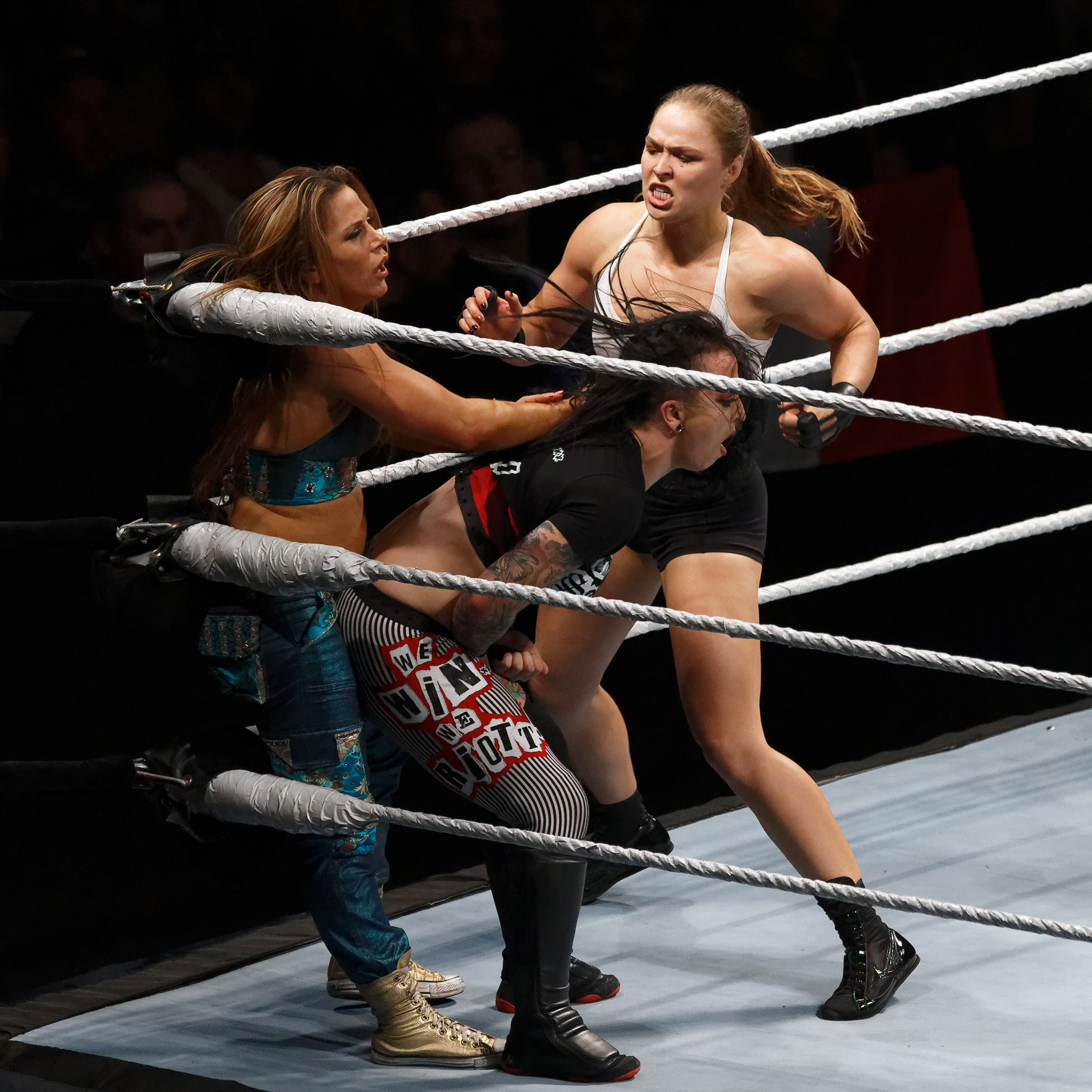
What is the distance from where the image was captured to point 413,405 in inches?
77.1

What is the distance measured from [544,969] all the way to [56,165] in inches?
44.4

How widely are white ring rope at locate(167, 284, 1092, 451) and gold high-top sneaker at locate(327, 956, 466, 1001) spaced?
0.91 m

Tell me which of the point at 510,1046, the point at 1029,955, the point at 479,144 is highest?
the point at 479,144

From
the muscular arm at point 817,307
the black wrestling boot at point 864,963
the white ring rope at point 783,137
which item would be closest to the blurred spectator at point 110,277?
the white ring rope at point 783,137

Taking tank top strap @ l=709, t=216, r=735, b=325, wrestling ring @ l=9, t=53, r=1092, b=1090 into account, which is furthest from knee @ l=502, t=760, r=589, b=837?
tank top strap @ l=709, t=216, r=735, b=325

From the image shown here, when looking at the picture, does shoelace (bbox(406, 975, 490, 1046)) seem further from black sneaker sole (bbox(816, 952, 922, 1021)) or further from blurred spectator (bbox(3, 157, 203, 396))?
blurred spectator (bbox(3, 157, 203, 396))

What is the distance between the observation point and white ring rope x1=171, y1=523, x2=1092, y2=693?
69.4 inches

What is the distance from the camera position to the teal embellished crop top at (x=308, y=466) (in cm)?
202

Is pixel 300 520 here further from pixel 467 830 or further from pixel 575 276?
pixel 575 276

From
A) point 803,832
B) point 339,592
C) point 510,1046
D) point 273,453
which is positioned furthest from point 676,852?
point 273,453

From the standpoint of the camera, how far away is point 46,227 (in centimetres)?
233

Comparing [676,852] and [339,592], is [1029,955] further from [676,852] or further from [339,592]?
[339,592]

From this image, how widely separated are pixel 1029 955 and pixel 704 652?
0.59 m

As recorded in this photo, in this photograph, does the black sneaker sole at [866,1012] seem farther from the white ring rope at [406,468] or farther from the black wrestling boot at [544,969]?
the white ring rope at [406,468]
